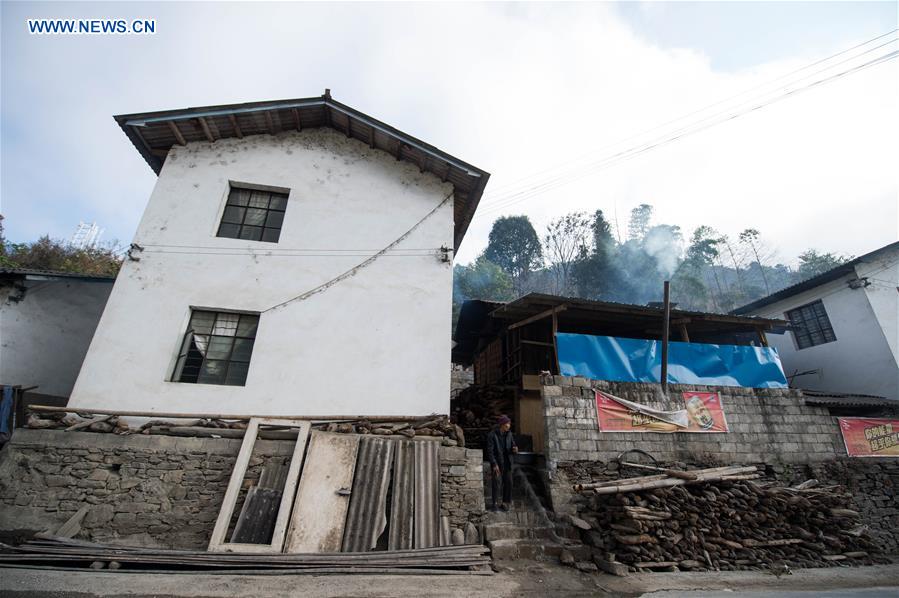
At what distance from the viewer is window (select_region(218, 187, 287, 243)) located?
8.80m

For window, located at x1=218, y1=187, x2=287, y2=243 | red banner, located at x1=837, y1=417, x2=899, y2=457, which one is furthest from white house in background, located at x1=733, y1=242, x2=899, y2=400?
window, located at x1=218, y1=187, x2=287, y2=243

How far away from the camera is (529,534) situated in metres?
6.34

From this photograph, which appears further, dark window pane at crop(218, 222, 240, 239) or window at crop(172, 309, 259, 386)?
dark window pane at crop(218, 222, 240, 239)

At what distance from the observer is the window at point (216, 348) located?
7.46 meters

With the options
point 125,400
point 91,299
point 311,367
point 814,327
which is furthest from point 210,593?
point 814,327

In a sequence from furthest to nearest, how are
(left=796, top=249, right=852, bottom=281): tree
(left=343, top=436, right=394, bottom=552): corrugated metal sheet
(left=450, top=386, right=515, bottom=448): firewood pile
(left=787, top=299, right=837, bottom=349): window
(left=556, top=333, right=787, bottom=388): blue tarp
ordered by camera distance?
(left=796, top=249, right=852, bottom=281): tree → (left=787, top=299, right=837, bottom=349): window → (left=450, top=386, right=515, bottom=448): firewood pile → (left=556, top=333, right=787, bottom=388): blue tarp → (left=343, top=436, right=394, bottom=552): corrugated metal sheet

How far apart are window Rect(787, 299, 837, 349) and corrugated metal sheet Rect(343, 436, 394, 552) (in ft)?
54.6

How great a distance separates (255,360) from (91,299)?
6.53 meters

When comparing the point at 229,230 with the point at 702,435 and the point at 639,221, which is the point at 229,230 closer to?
the point at 702,435

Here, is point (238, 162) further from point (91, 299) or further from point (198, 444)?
point (198, 444)

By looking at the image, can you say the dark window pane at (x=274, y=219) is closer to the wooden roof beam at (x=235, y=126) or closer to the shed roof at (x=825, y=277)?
the wooden roof beam at (x=235, y=126)

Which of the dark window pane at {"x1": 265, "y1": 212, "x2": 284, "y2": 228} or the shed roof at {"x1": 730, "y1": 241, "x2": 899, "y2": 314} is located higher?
the shed roof at {"x1": 730, "y1": 241, "x2": 899, "y2": 314}

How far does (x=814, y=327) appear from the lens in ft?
46.7

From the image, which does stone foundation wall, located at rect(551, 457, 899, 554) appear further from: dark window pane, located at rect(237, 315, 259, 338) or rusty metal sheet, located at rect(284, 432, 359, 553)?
dark window pane, located at rect(237, 315, 259, 338)
